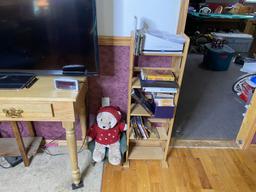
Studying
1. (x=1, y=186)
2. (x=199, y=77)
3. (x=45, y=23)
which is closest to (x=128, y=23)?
(x=45, y=23)

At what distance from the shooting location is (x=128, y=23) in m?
1.35

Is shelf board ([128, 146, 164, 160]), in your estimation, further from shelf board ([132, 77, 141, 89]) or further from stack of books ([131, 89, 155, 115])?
shelf board ([132, 77, 141, 89])

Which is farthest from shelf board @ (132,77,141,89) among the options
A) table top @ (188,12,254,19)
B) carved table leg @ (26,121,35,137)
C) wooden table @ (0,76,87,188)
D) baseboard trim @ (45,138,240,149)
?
table top @ (188,12,254,19)

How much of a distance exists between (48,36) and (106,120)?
0.67 metres

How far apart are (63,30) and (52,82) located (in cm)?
31

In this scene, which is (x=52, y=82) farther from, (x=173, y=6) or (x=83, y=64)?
(x=173, y=6)

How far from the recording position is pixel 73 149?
1.25m

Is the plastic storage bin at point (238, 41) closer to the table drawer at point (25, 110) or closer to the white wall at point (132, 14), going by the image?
the white wall at point (132, 14)

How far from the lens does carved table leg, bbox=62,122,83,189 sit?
1155 millimetres

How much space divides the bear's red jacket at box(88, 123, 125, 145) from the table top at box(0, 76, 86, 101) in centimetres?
50

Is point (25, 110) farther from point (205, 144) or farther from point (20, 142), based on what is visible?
point (205, 144)

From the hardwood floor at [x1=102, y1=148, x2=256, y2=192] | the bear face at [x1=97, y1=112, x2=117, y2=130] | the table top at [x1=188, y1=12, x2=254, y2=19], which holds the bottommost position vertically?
the hardwood floor at [x1=102, y1=148, x2=256, y2=192]

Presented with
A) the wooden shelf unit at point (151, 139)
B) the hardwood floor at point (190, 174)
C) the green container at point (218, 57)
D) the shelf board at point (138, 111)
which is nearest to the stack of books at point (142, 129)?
the wooden shelf unit at point (151, 139)

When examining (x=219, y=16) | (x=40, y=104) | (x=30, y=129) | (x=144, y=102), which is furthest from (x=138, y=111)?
(x=219, y=16)
